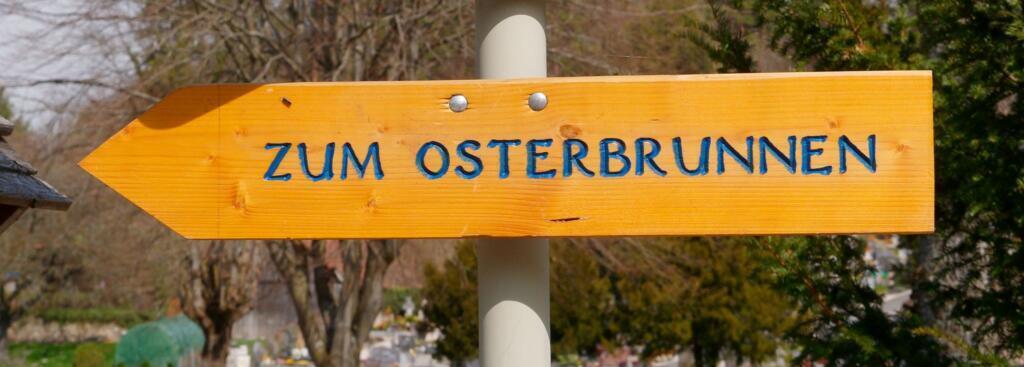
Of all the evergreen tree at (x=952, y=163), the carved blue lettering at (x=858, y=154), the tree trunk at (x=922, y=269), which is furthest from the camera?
the tree trunk at (x=922, y=269)

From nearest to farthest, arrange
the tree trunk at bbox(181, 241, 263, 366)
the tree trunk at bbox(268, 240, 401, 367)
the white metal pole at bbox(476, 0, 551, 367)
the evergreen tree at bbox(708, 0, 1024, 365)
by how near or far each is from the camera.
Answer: the white metal pole at bbox(476, 0, 551, 367), the evergreen tree at bbox(708, 0, 1024, 365), the tree trunk at bbox(268, 240, 401, 367), the tree trunk at bbox(181, 241, 263, 366)

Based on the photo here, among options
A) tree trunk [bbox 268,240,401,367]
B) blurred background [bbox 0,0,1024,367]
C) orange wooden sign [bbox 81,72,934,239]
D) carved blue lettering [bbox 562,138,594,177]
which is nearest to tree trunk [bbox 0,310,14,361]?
blurred background [bbox 0,0,1024,367]

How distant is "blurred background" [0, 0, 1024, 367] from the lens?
144 inches

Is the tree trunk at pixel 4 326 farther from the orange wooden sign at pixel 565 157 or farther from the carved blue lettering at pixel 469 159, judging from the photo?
the carved blue lettering at pixel 469 159

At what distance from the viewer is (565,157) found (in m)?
2.15

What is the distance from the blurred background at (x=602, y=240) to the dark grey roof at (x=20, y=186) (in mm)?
1935

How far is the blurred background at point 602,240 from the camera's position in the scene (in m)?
3.66

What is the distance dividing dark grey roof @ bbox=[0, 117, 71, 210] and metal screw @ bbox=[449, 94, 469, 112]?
0.98 meters

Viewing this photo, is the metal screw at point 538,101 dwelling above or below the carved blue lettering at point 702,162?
above

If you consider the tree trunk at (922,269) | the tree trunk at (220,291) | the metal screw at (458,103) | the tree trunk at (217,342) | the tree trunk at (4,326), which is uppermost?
the metal screw at (458,103)

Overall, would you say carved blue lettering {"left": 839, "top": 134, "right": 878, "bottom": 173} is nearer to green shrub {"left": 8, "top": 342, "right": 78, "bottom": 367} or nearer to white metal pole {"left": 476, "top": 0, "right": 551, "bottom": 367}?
white metal pole {"left": 476, "top": 0, "right": 551, "bottom": 367}

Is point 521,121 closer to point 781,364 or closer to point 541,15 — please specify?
point 541,15

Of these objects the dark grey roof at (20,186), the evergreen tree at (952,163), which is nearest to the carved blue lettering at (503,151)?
the dark grey roof at (20,186)

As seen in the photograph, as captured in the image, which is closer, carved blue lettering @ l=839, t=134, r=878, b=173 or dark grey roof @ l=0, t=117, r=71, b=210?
carved blue lettering @ l=839, t=134, r=878, b=173
